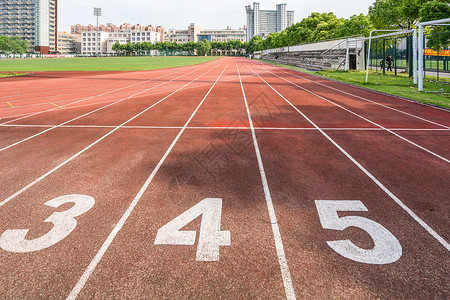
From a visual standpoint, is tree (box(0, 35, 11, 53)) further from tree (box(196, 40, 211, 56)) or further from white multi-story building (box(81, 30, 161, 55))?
tree (box(196, 40, 211, 56))

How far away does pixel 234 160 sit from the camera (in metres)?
6.45

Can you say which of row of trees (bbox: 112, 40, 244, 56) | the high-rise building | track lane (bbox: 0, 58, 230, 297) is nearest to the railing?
track lane (bbox: 0, 58, 230, 297)

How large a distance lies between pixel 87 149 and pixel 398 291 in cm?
695

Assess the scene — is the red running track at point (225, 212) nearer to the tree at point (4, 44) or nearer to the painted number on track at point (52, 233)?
the painted number on track at point (52, 233)

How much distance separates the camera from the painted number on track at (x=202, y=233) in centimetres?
348

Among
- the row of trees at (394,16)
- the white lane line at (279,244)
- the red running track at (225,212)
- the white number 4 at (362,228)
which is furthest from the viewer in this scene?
the row of trees at (394,16)

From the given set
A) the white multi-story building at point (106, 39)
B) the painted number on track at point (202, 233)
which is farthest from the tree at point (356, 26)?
the white multi-story building at point (106, 39)

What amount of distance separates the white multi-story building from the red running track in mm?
185480

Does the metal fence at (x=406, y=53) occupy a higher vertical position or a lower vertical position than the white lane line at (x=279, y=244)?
higher

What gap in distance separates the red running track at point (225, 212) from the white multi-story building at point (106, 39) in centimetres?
18548

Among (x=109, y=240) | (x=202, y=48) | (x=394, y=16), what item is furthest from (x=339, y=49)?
(x=202, y=48)

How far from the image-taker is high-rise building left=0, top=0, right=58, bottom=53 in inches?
6024

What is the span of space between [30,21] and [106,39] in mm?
39628

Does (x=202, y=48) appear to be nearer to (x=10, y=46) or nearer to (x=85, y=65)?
(x=10, y=46)
